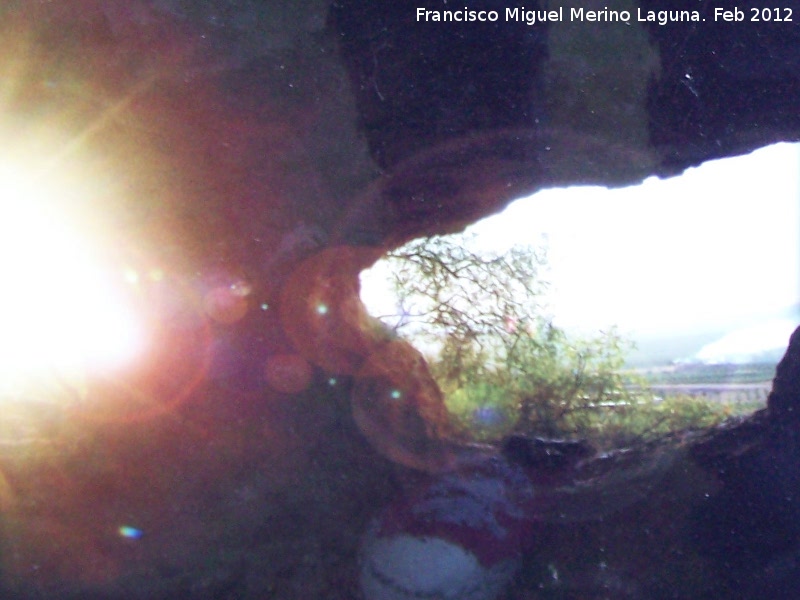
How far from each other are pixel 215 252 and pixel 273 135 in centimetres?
99

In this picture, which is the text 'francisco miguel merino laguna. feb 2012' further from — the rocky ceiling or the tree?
the tree

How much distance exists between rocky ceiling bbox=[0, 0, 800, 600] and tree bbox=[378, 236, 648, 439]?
1318 millimetres

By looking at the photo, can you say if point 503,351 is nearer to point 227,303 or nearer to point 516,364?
point 516,364

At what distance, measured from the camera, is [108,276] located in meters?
5.16

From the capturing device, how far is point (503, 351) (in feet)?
25.2

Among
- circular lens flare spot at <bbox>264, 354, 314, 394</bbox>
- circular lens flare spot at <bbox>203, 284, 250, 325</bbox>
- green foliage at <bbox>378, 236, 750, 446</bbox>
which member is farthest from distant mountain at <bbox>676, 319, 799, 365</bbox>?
circular lens flare spot at <bbox>203, 284, 250, 325</bbox>

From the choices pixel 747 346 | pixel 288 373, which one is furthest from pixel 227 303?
pixel 747 346

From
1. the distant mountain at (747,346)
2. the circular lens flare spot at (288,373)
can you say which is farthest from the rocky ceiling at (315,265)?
the distant mountain at (747,346)

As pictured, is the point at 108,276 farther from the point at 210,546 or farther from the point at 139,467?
the point at 210,546

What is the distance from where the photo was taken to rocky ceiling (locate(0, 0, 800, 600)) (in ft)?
15.9

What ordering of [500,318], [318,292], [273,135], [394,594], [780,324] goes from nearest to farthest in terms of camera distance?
1. [394,594]
2. [273,135]
3. [318,292]
4. [500,318]
5. [780,324]

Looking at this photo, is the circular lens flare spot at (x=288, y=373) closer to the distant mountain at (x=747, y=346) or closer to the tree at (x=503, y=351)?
the tree at (x=503, y=351)

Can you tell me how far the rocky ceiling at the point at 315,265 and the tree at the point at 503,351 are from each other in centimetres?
132

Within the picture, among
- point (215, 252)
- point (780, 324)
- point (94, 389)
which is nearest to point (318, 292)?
point (215, 252)
